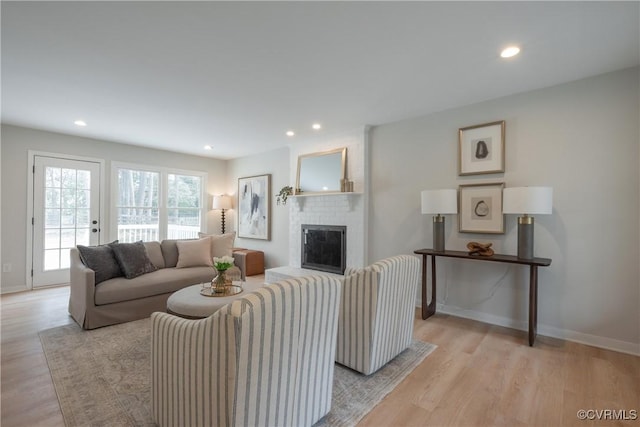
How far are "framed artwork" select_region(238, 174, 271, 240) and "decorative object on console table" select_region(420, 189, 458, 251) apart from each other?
3268 mm

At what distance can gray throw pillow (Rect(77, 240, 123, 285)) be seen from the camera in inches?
118

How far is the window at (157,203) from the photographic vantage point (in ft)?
16.9

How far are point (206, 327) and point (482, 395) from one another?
1813mm

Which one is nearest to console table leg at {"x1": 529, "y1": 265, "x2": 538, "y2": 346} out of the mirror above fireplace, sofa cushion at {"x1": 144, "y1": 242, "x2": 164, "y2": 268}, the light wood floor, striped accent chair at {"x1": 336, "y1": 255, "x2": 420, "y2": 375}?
the light wood floor

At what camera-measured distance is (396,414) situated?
1.69 m

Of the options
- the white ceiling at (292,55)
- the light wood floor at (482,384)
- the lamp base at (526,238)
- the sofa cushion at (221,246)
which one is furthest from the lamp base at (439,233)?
the sofa cushion at (221,246)

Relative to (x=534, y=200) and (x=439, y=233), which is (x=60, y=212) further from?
(x=534, y=200)

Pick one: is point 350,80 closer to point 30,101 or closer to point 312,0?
point 312,0

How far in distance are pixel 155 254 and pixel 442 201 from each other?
3517mm

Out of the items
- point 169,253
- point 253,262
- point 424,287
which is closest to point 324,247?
point 253,262

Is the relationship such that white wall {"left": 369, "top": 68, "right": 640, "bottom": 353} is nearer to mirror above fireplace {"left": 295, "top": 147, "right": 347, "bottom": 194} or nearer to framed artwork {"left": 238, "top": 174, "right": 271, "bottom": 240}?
mirror above fireplace {"left": 295, "top": 147, "right": 347, "bottom": 194}

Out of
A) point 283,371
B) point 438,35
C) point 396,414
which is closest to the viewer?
point 283,371

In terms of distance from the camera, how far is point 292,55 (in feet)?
7.55

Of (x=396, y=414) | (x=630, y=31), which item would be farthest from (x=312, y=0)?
(x=396, y=414)
